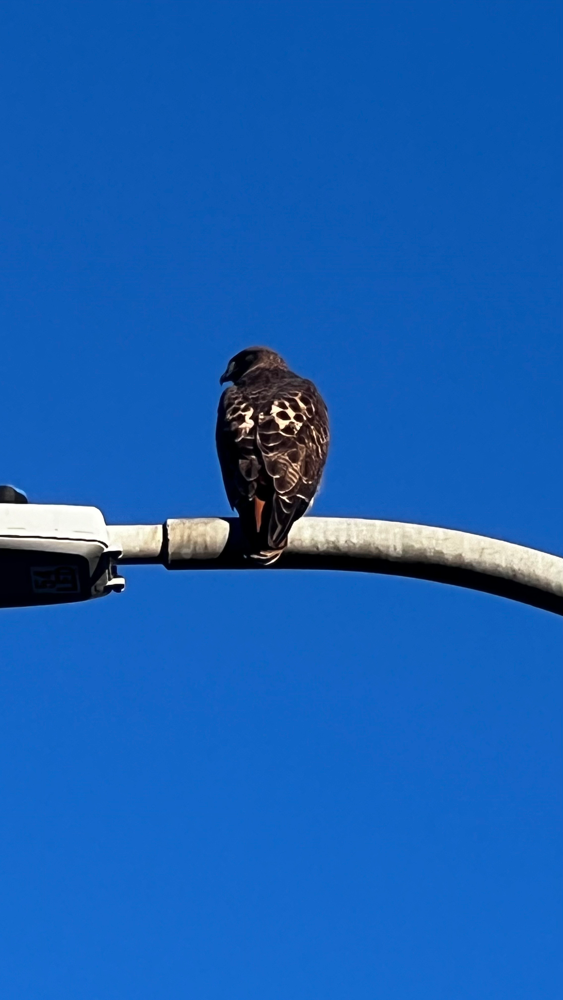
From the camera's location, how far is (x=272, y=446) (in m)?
6.99

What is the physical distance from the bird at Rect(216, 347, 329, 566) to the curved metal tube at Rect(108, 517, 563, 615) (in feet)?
1.06

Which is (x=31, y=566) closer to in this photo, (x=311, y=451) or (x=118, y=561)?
(x=118, y=561)

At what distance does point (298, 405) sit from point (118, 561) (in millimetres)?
3027

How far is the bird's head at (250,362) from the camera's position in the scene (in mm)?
9956

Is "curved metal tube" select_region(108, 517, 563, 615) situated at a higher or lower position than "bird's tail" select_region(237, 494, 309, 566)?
lower

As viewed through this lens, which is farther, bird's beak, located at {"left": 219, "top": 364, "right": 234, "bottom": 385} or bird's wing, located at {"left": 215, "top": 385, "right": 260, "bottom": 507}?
bird's beak, located at {"left": 219, "top": 364, "right": 234, "bottom": 385}

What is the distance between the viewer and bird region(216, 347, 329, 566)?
622 cm

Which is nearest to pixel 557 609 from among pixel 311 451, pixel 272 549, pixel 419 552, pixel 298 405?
pixel 419 552

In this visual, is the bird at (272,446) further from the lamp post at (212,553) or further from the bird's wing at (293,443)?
the lamp post at (212,553)

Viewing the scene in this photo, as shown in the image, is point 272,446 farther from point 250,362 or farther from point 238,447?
point 250,362

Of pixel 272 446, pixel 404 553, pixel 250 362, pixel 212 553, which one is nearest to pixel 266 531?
pixel 212 553

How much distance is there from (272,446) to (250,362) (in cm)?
344

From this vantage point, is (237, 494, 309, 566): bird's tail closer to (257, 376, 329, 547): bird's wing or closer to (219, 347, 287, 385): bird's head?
(257, 376, 329, 547): bird's wing

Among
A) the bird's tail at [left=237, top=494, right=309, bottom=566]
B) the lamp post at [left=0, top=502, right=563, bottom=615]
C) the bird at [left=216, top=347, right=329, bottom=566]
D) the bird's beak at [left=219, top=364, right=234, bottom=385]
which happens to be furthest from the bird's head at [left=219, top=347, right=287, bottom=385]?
the lamp post at [left=0, top=502, right=563, bottom=615]
